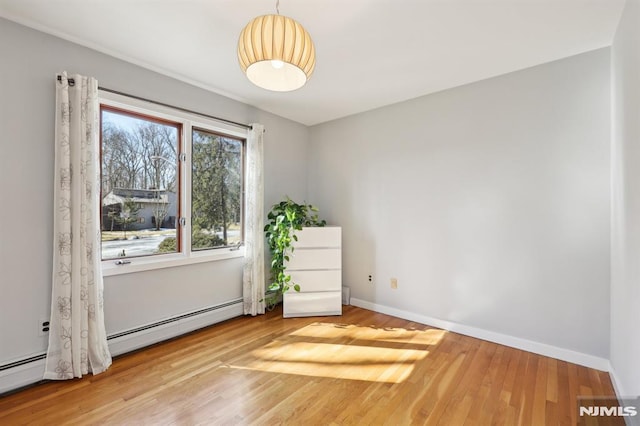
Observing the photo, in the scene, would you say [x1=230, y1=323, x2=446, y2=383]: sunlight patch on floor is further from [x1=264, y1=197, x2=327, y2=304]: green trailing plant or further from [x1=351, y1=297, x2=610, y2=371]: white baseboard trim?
[x1=264, y1=197, x2=327, y2=304]: green trailing plant

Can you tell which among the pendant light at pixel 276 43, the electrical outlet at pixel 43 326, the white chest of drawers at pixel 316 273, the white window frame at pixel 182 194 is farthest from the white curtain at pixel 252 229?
the pendant light at pixel 276 43

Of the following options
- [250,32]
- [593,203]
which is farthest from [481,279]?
[250,32]

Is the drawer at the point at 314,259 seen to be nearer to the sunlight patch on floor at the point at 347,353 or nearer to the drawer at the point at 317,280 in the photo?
the drawer at the point at 317,280

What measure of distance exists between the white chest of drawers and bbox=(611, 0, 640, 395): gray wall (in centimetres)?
243

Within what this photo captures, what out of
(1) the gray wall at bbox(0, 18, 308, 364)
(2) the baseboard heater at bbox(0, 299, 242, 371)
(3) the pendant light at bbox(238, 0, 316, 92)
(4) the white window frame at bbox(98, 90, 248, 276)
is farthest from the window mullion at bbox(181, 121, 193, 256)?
(3) the pendant light at bbox(238, 0, 316, 92)

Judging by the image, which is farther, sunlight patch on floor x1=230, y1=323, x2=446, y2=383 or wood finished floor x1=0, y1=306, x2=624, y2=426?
sunlight patch on floor x1=230, y1=323, x2=446, y2=383

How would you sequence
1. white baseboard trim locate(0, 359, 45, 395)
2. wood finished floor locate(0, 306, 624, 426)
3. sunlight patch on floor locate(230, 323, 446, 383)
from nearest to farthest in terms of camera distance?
1. wood finished floor locate(0, 306, 624, 426)
2. white baseboard trim locate(0, 359, 45, 395)
3. sunlight patch on floor locate(230, 323, 446, 383)

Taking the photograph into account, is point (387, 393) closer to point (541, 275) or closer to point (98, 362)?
point (541, 275)

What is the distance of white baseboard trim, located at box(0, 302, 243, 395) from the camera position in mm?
2000

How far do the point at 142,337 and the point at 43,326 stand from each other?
2.39 feet

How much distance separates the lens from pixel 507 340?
2.69 m

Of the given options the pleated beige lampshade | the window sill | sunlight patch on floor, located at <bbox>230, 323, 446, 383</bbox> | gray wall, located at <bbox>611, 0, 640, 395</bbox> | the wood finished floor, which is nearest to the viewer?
the pleated beige lampshade

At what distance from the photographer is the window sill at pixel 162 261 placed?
2465 millimetres

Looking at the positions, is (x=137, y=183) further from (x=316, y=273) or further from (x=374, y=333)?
(x=374, y=333)
